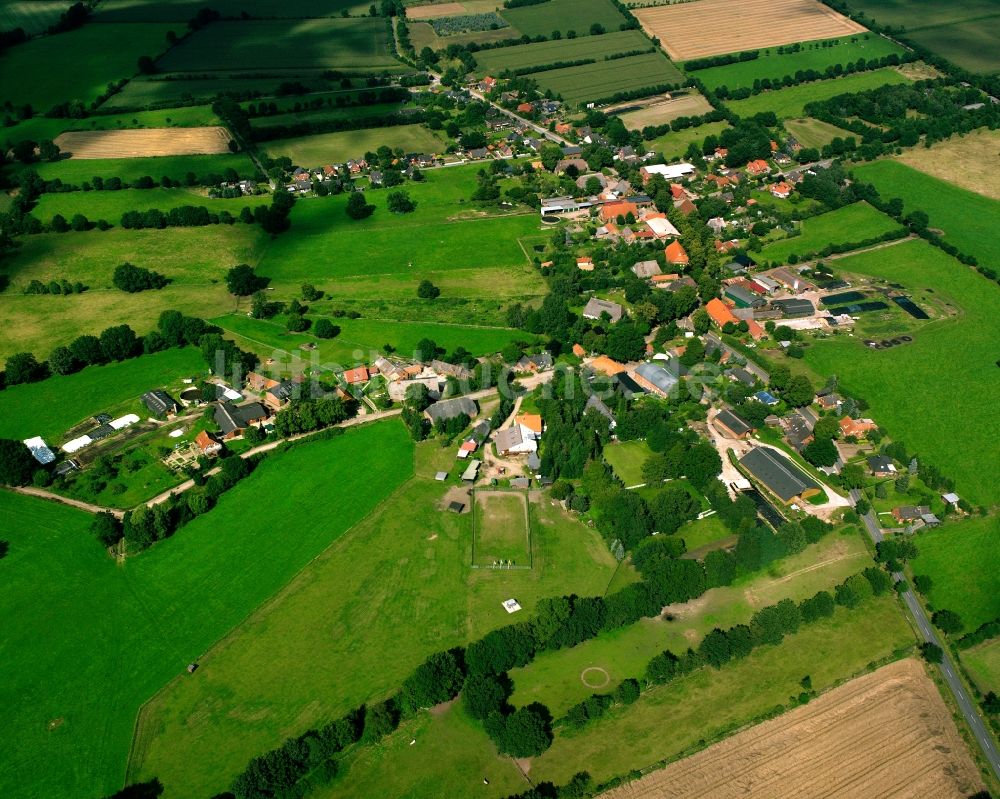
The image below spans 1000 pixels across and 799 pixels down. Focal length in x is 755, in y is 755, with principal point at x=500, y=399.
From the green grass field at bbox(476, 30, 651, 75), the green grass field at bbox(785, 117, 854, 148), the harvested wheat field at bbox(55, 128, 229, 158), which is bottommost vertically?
the green grass field at bbox(785, 117, 854, 148)

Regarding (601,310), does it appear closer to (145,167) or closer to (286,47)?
(145,167)

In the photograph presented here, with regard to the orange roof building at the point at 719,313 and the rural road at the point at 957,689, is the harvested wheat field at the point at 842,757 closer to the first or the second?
the rural road at the point at 957,689

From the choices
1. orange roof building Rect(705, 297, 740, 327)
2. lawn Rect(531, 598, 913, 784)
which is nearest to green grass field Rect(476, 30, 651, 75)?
orange roof building Rect(705, 297, 740, 327)

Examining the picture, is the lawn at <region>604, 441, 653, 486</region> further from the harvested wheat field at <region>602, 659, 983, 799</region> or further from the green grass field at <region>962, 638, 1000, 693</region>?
the green grass field at <region>962, 638, 1000, 693</region>

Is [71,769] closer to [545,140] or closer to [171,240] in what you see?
[171,240]

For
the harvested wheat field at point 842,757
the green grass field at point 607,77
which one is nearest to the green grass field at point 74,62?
the green grass field at point 607,77

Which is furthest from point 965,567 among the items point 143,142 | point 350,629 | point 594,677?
point 143,142
